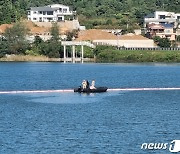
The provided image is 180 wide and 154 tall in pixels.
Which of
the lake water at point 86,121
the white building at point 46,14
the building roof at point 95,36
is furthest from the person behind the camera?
the white building at point 46,14

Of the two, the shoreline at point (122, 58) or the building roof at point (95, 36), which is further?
the building roof at point (95, 36)

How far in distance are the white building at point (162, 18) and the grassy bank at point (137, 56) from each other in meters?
20.2

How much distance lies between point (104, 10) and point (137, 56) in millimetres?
37183

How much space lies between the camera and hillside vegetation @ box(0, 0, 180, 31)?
13236 centimetres

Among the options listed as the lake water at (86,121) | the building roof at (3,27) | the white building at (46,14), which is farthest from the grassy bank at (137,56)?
the lake water at (86,121)

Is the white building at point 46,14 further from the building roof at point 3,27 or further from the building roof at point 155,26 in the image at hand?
the building roof at point 155,26

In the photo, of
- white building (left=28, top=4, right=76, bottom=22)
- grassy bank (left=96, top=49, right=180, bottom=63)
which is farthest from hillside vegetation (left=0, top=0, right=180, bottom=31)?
grassy bank (left=96, top=49, right=180, bottom=63)

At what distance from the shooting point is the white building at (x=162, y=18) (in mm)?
131625

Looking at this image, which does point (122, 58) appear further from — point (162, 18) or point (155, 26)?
point (162, 18)

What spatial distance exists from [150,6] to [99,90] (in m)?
104

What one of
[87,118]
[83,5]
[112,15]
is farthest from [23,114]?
[83,5]

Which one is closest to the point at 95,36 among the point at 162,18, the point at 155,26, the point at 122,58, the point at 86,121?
the point at 122,58

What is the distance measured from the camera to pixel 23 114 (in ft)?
135

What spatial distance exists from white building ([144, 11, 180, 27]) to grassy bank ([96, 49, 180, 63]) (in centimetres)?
2020
